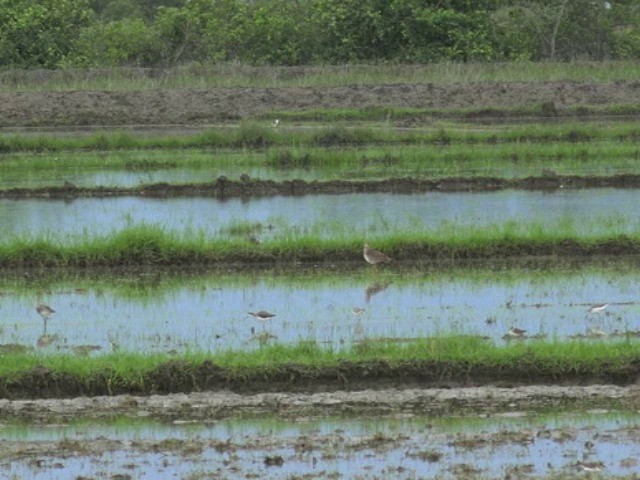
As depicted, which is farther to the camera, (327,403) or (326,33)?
(326,33)

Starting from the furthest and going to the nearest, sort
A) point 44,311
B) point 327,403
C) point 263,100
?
point 263,100, point 44,311, point 327,403

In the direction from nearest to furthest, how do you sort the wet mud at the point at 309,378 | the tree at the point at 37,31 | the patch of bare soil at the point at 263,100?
the wet mud at the point at 309,378 → the patch of bare soil at the point at 263,100 → the tree at the point at 37,31

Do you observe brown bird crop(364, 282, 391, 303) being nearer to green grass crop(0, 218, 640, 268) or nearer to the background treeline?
green grass crop(0, 218, 640, 268)

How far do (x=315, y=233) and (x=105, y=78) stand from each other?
15.2m

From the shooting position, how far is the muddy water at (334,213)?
11.3m

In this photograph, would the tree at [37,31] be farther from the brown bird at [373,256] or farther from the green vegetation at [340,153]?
the brown bird at [373,256]

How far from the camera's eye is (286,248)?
10.4 metres

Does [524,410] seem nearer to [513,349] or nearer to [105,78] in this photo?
[513,349]

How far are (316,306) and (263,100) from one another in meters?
14.2

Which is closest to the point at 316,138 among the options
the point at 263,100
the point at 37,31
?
the point at 263,100

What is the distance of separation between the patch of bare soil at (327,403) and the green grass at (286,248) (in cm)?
367

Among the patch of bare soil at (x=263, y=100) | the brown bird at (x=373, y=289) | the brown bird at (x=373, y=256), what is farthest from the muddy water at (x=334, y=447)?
the patch of bare soil at (x=263, y=100)

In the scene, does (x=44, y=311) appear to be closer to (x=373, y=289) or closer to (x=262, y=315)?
(x=262, y=315)

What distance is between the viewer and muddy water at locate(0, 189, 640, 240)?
11312 millimetres
